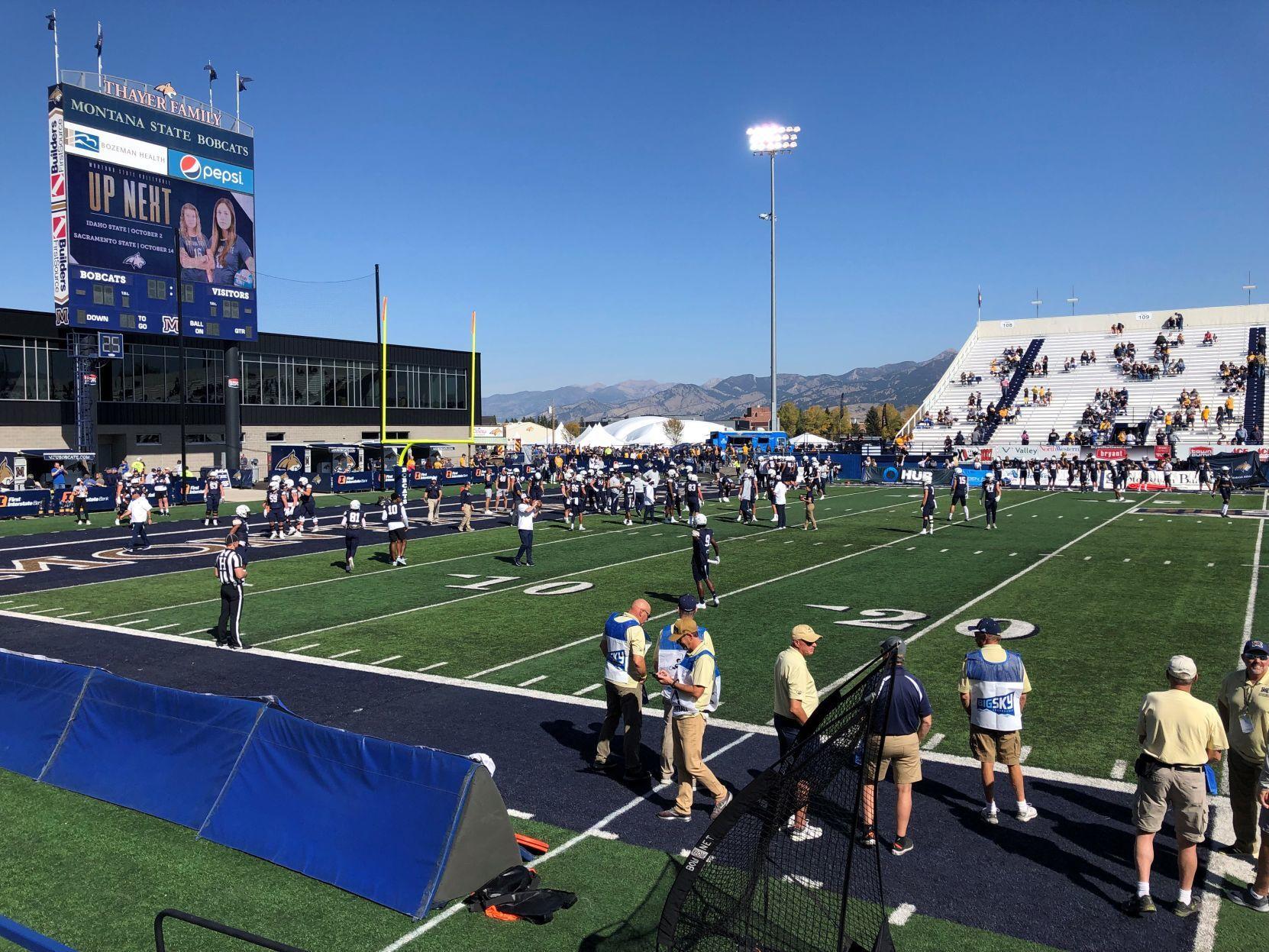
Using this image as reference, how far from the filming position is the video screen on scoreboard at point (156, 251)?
130 feet

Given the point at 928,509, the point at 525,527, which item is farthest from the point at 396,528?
the point at 928,509

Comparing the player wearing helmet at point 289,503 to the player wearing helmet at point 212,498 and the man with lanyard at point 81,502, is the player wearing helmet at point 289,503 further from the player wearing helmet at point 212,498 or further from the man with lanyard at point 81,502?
the man with lanyard at point 81,502

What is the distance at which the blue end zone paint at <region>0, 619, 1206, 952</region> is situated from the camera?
6.33 metres

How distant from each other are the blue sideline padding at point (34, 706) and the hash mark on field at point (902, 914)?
7.81 m

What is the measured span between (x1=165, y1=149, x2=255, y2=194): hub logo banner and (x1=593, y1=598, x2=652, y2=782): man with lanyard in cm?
4272

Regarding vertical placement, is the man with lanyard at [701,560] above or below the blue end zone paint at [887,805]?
above

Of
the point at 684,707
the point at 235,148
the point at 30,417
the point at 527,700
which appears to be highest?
the point at 235,148

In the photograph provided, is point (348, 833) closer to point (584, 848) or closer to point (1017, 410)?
point (584, 848)

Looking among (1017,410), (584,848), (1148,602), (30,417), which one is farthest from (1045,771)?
(1017,410)

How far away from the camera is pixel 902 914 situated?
628 cm

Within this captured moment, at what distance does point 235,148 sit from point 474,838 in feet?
154

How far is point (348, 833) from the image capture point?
6.88 m

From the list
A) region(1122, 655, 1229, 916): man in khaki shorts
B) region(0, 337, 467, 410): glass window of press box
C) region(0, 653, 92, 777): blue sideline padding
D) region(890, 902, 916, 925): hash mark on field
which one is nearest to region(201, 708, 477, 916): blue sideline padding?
region(0, 653, 92, 777): blue sideline padding

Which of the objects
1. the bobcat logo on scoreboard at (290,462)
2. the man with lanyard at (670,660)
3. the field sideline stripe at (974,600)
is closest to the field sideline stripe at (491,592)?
the field sideline stripe at (974,600)
